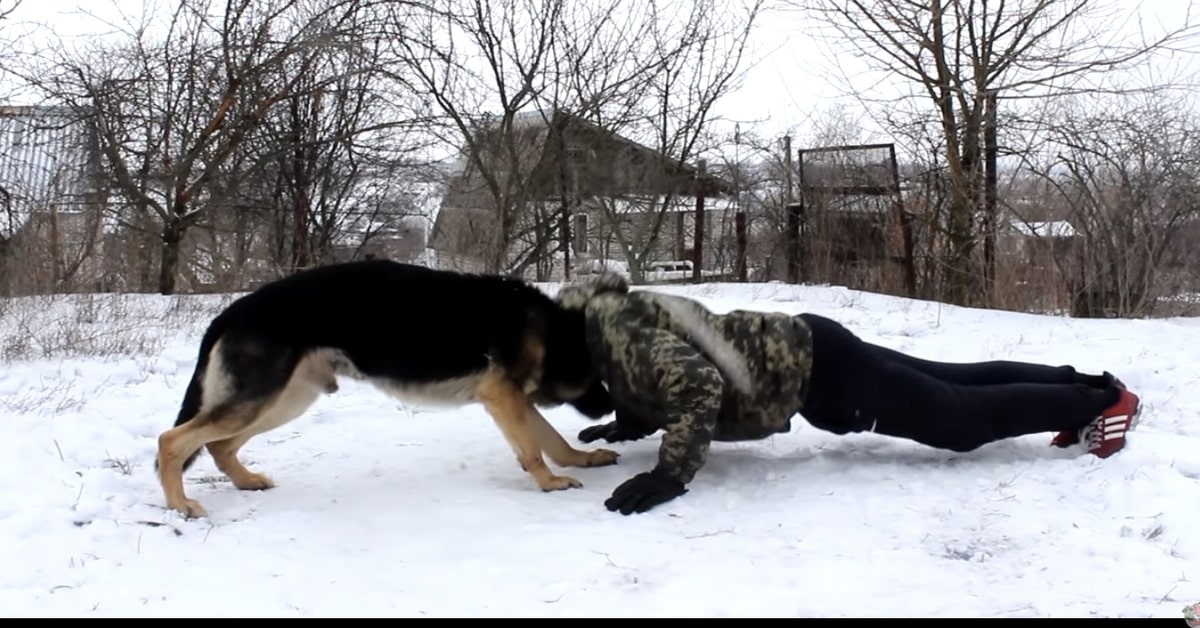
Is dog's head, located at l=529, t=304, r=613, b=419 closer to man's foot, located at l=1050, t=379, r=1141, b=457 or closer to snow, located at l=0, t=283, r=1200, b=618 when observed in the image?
snow, located at l=0, t=283, r=1200, b=618

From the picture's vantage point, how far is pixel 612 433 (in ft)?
17.0

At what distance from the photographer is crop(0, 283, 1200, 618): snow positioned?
3.07 meters

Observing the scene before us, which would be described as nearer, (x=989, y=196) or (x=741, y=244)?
(x=989, y=196)

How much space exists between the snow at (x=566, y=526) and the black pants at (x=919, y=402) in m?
Answer: 0.18

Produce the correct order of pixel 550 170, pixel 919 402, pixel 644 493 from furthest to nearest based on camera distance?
pixel 550 170 < pixel 919 402 < pixel 644 493

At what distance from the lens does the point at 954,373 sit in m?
4.78

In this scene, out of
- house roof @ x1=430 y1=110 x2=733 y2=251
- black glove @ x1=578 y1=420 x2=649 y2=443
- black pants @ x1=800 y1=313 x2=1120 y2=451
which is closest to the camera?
black pants @ x1=800 y1=313 x2=1120 y2=451

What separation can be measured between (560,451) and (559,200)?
12.9 m

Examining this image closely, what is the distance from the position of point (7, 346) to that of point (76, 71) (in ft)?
23.8

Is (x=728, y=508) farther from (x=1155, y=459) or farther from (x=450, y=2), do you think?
(x=450, y=2)

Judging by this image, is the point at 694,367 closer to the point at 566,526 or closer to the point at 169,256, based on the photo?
the point at 566,526

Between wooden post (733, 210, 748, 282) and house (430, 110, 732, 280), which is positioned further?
house (430, 110, 732, 280)

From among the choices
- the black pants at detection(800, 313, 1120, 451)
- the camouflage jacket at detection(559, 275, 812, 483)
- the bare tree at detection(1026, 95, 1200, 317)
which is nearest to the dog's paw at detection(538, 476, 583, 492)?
the camouflage jacket at detection(559, 275, 812, 483)

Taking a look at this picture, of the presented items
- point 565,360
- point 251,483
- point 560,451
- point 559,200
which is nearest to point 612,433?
point 560,451
